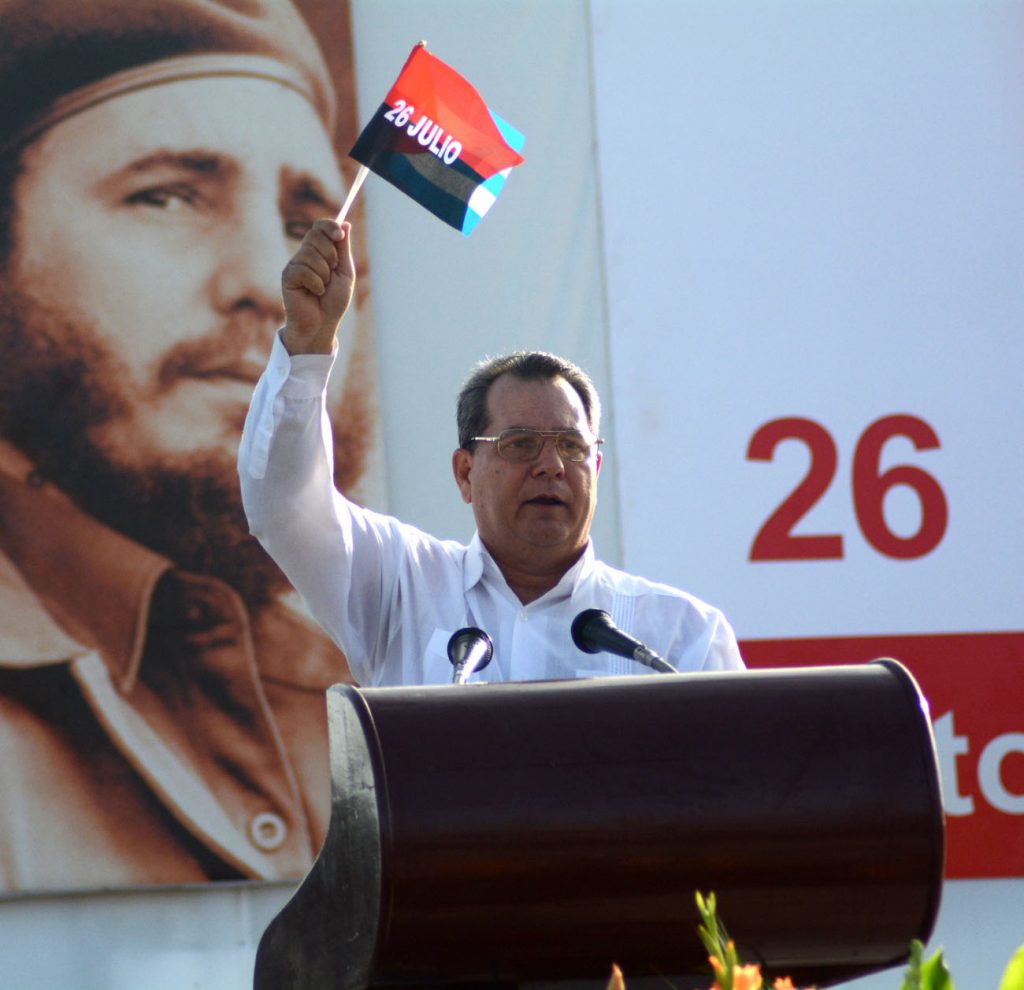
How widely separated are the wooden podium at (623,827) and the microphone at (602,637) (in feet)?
1.25

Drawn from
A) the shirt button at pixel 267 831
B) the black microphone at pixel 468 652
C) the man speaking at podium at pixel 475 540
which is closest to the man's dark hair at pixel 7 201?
the shirt button at pixel 267 831

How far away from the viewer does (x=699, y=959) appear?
122cm

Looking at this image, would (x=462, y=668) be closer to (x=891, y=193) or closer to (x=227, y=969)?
(x=227, y=969)

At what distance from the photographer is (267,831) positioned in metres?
3.23

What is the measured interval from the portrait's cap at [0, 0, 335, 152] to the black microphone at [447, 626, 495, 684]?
6.50 feet

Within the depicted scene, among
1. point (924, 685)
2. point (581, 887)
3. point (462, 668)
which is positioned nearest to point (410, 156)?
point (462, 668)

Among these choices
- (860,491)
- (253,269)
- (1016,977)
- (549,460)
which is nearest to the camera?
(1016,977)

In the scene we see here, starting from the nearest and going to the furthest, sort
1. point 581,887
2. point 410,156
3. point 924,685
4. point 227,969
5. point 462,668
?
point 581,887 < point 462,668 < point 410,156 < point 227,969 < point 924,685

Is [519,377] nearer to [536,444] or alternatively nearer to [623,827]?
[536,444]

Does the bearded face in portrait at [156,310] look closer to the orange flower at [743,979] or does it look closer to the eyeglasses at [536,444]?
the eyeglasses at [536,444]

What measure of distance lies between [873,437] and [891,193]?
529 millimetres

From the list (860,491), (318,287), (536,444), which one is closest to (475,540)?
(536,444)

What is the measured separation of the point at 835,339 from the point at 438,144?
160 centimetres

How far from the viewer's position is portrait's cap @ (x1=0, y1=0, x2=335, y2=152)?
332 centimetres
